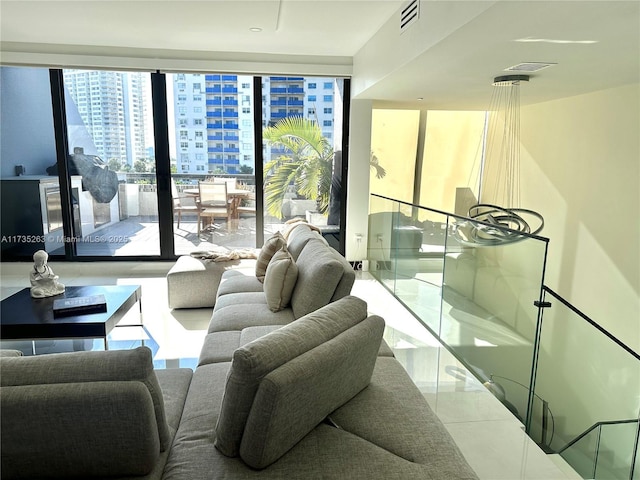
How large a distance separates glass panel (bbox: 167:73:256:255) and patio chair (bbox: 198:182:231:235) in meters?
0.01

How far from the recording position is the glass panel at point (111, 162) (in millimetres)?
5145

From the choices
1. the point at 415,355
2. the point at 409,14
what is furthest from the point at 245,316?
the point at 409,14

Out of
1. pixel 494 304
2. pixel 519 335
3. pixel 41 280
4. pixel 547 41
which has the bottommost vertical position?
pixel 519 335

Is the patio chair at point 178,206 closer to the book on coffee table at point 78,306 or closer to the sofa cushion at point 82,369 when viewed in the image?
the book on coffee table at point 78,306

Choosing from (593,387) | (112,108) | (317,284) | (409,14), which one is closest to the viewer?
(317,284)

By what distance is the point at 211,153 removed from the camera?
214 inches

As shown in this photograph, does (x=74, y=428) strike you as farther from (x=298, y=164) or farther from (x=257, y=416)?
(x=298, y=164)

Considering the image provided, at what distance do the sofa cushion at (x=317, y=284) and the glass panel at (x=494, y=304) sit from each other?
3.81 ft

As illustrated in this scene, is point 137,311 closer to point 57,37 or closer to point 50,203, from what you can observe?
point 50,203

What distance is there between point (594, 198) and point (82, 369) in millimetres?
5382

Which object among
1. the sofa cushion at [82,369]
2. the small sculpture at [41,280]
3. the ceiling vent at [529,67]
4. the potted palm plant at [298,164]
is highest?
the ceiling vent at [529,67]

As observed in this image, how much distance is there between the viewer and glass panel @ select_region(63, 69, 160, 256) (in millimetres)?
5145

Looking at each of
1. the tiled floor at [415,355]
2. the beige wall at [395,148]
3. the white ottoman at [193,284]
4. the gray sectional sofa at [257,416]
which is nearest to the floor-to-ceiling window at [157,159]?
the tiled floor at [415,355]

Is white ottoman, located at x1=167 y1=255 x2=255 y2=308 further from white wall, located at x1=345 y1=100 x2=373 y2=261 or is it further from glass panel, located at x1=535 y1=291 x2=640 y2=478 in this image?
glass panel, located at x1=535 y1=291 x2=640 y2=478
